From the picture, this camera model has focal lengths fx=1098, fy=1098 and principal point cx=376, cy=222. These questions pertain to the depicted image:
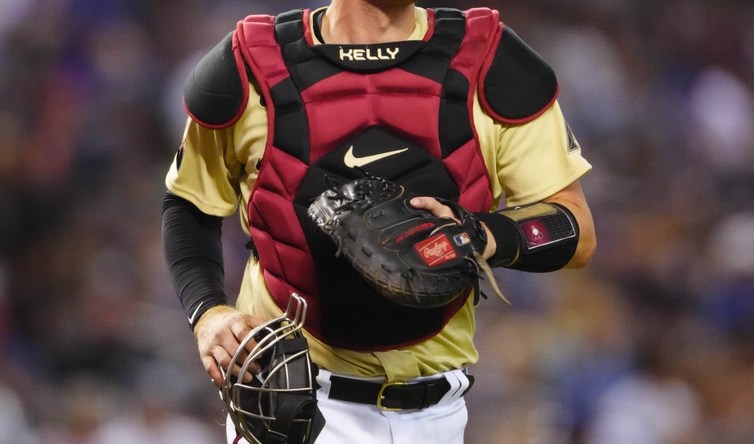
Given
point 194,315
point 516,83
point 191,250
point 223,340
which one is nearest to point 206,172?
point 191,250

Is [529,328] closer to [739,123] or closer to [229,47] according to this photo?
[739,123]

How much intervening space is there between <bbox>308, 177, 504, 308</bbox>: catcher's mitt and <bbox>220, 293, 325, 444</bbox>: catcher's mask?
0.50 ft

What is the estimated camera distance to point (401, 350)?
7.01 ft

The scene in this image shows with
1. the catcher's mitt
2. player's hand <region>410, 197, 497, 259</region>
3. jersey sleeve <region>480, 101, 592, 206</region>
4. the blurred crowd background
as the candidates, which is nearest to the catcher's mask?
the catcher's mitt

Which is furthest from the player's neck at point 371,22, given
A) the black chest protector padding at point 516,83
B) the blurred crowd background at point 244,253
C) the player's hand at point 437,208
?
the blurred crowd background at point 244,253

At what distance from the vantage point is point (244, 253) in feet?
14.7

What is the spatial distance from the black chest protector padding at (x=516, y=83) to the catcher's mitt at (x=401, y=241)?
0.29m

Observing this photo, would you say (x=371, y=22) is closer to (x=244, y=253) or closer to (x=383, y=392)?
(x=383, y=392)

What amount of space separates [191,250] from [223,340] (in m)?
0.38

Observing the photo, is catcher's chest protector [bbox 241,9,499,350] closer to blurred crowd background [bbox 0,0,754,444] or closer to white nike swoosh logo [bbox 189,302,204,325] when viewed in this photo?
white nike swoosh logo [bbox 189,302,204,325]

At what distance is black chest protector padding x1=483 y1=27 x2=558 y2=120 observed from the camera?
2.08m

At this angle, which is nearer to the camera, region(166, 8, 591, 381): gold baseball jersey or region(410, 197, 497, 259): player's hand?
region(410, 197, 497, 259): player's hand

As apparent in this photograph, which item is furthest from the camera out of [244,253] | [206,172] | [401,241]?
[244,253]

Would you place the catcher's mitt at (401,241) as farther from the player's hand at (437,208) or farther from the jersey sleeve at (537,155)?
the jersey sleeve at (537,155)
